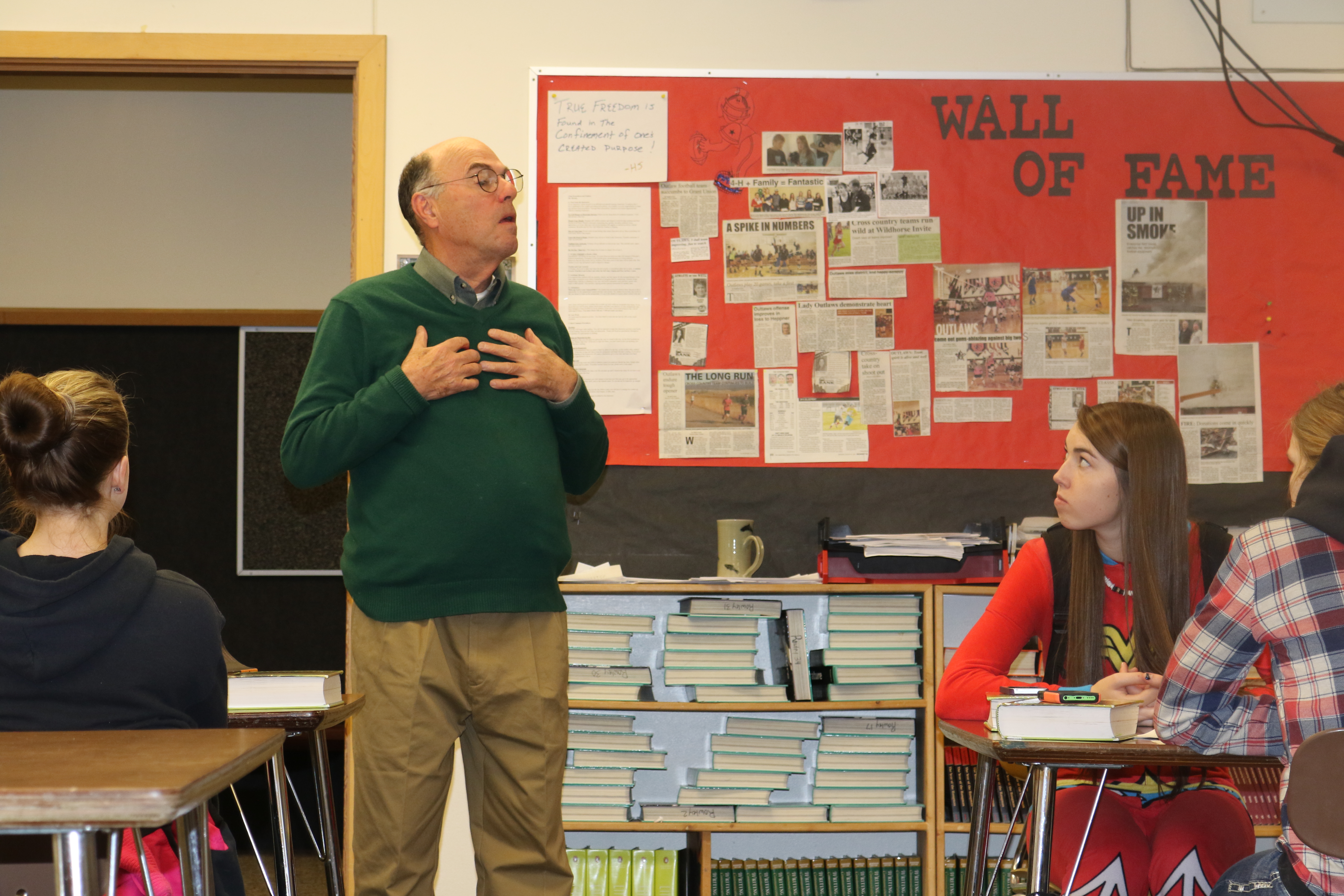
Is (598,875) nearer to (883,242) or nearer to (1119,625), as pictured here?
(1119,625)

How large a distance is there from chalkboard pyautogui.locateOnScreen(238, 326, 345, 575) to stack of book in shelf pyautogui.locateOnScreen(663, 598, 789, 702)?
87.7 inches

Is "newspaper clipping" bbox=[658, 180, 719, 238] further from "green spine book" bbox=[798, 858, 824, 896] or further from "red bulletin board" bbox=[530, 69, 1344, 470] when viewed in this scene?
"green spine book" bbox=[798, 858, 824, 896]

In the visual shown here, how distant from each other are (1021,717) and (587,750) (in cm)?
161

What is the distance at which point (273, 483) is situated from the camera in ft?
16.1

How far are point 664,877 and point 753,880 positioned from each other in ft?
Answer: 0.79

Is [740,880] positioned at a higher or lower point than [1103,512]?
lower

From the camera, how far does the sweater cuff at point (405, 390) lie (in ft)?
6.84

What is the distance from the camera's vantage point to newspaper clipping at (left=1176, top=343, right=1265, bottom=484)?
3322 millimetres

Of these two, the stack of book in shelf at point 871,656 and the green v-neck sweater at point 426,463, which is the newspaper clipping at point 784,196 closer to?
the stack of book in shelf at point 871,656

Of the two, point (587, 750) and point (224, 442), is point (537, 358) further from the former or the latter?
point (224, 442)

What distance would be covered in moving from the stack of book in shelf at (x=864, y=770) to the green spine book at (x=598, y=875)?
23.0 inches

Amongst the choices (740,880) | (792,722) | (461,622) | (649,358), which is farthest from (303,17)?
(740,880)

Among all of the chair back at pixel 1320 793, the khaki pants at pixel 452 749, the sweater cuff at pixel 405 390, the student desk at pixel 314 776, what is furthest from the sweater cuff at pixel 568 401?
the chair back at pixel 1320 793

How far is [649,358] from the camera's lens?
10.8 feet
